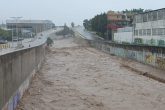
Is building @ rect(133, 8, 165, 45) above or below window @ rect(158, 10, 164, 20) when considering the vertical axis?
below

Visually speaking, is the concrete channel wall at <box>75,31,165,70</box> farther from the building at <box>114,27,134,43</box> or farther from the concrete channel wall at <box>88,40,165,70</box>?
the building at <box>114,27,134,43</box>

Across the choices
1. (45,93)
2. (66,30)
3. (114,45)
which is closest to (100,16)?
(114,45)

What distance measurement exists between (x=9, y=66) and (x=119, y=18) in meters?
114

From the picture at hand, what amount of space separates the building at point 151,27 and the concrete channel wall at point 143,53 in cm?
614

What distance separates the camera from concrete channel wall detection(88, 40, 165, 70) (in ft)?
126

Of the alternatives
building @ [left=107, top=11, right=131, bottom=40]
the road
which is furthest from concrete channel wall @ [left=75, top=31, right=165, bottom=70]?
building @ [left=107, top=11, right=131, bottom=40]

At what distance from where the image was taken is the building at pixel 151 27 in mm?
66062

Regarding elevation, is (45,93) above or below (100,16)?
below

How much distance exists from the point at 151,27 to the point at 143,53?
26907 mm

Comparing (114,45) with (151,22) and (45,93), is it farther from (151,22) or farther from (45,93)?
(45,93)

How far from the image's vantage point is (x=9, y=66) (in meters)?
15.8

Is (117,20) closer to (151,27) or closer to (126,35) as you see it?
(126,35)

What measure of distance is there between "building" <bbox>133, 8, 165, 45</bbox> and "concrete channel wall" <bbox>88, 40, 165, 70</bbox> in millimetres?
6139

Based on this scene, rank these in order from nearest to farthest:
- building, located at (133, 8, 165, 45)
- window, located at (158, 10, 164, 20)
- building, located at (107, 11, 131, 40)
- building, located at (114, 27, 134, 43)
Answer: building, located at (133, 8, 165, 45)
window, located at (158, 10, 164, 20)
building, located at (114, 27, 134, 43)
building, located at (107, 11, 131, 40)
